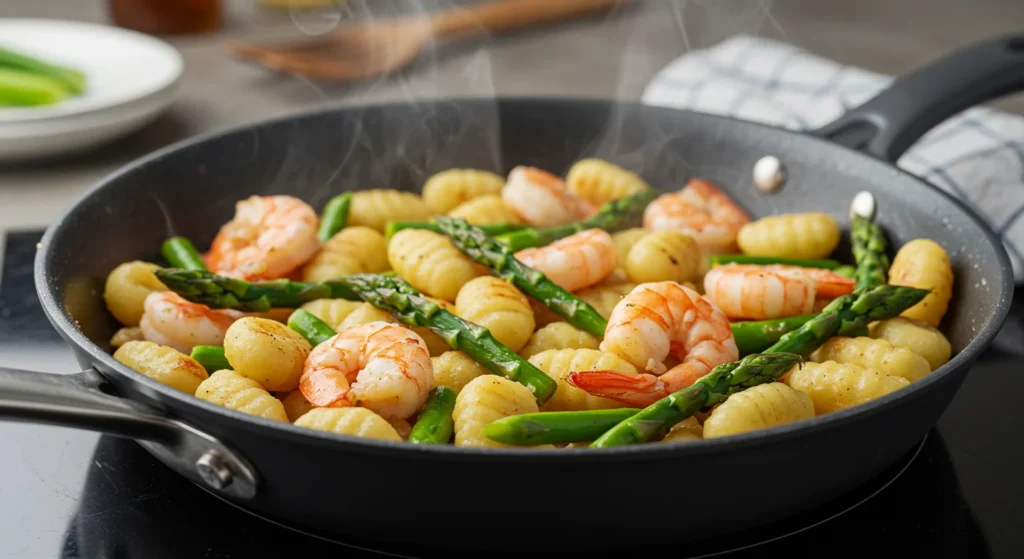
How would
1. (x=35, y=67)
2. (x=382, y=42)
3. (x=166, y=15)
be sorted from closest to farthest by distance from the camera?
(x=35, y=67) → (x=382, y=42) → (x=166, y=15)

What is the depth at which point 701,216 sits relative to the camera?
2773mm

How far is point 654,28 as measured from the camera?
5.43m

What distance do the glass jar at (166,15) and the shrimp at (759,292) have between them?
4.06m

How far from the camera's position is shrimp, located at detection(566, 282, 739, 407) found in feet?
6.24

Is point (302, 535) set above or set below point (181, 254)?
below

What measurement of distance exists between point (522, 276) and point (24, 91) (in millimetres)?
2871

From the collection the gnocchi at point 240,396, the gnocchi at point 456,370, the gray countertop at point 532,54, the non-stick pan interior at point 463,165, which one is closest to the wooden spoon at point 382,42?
the gray countertop at point 532,54

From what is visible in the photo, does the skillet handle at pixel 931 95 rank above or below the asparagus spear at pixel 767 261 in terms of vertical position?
above

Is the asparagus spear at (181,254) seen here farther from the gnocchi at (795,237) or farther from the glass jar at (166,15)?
the glass jar at (166,15)

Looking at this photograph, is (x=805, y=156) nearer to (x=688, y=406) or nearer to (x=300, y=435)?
(x=688, y=406)

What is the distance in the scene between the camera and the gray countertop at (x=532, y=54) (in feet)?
14.2

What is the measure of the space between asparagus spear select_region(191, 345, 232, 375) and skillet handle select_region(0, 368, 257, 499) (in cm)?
36

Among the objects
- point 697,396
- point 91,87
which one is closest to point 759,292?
point 697,396

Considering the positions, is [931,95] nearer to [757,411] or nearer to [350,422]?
[757,411]
